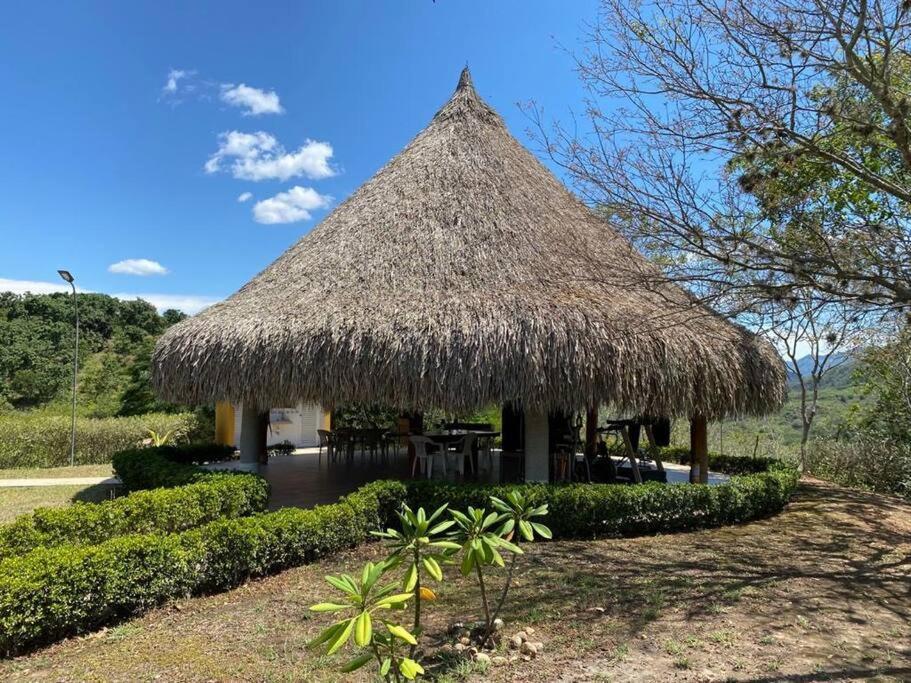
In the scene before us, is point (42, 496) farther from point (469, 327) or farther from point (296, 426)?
point (469, 327)

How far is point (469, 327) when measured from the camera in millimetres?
7621

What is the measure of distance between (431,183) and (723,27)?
554 cm

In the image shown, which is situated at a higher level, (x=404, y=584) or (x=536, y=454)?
(x=536, y=454)

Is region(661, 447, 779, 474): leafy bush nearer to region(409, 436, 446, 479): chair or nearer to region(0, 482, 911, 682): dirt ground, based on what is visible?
region(0, 482, 911, 682): dirt ground

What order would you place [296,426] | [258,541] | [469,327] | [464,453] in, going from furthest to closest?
1. [296,426]
2. [464,453]
3. [469,327]
4. [258,541]

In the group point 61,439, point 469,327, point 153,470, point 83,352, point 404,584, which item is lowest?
point 61,439

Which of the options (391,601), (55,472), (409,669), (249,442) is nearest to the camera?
(409,669)

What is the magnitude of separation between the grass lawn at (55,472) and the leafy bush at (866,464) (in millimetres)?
17166

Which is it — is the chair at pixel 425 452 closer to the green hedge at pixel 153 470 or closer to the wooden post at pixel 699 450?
the green hedge at pixel 153 470

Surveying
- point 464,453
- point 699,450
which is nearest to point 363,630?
point 464,453

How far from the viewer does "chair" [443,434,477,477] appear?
10.6m

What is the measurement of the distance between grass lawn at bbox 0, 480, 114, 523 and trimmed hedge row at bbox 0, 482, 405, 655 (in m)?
5.38

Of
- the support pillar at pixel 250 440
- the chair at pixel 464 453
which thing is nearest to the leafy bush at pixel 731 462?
the chair at pixel 464 453

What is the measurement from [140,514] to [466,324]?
14.6ft
